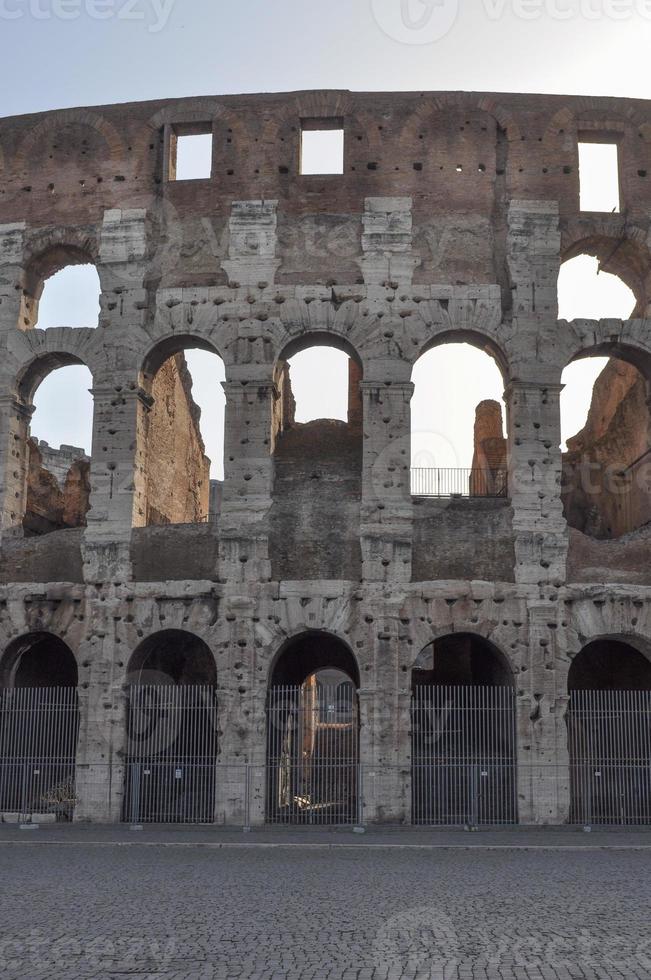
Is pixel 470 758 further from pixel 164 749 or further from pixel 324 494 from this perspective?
pixel 164 749

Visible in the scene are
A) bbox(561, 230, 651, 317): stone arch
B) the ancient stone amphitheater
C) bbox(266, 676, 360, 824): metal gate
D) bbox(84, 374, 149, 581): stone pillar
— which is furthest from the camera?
bbox(561, 230, 651, 317): stone arch

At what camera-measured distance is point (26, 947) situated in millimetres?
7480

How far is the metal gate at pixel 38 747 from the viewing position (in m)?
16.9

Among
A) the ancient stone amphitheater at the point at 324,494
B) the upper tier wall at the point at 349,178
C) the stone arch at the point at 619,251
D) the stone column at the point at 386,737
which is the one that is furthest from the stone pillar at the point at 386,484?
the stone arch at the point at 619,251

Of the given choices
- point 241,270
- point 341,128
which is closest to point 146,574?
point 241,270

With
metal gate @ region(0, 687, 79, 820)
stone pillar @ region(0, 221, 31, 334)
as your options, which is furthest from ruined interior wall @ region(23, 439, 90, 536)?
metal gate @ region(0, 687, 79, 820)

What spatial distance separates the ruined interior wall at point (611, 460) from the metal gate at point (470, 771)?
14.1 feet

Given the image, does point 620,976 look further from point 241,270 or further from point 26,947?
point 241,270

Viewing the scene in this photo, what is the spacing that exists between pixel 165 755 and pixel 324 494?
14.9ft

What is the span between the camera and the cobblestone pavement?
706 centimetres

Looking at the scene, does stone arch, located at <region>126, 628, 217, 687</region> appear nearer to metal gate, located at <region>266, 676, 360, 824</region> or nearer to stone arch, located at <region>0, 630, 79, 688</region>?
stone arch, located at <region>0, 630, 79, 688</region>

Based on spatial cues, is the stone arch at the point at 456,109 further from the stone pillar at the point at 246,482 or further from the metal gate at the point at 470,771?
the metal gate at the point at 470,771

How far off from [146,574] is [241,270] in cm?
510

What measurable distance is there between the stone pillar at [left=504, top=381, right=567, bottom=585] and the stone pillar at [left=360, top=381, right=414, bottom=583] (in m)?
1.62
